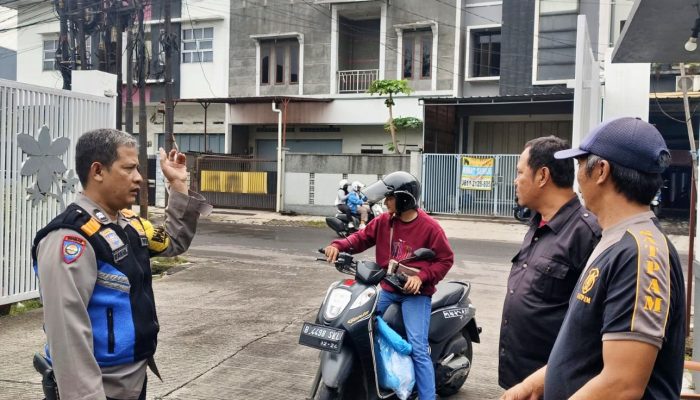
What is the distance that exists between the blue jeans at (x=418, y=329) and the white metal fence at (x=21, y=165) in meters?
4.58

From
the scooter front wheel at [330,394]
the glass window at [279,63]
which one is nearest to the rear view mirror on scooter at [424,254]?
the scooter front wheel at [330,394]

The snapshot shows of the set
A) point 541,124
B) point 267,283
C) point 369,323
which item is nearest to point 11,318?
point 267,283

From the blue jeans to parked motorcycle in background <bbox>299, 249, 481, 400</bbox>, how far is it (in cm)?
7

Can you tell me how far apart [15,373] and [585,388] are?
4.74 meters

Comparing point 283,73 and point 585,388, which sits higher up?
point 283,73

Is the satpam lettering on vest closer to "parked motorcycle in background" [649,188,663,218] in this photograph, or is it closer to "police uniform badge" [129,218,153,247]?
"parked motorcycle in background" [649,188,663,218]

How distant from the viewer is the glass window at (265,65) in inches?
1057

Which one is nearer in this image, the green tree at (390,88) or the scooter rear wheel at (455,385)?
the scooter rear wheel at (455,385)

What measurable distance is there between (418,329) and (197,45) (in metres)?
25.9

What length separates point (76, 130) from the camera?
24.5ft

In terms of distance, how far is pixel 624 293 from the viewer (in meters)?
1.71

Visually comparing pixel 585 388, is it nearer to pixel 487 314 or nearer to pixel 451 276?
pixel 487 314

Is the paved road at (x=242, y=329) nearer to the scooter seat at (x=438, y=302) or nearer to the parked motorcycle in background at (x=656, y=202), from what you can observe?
the scooter seat at (x=438, y=302)

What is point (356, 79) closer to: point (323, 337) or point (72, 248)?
point (323, 337)
